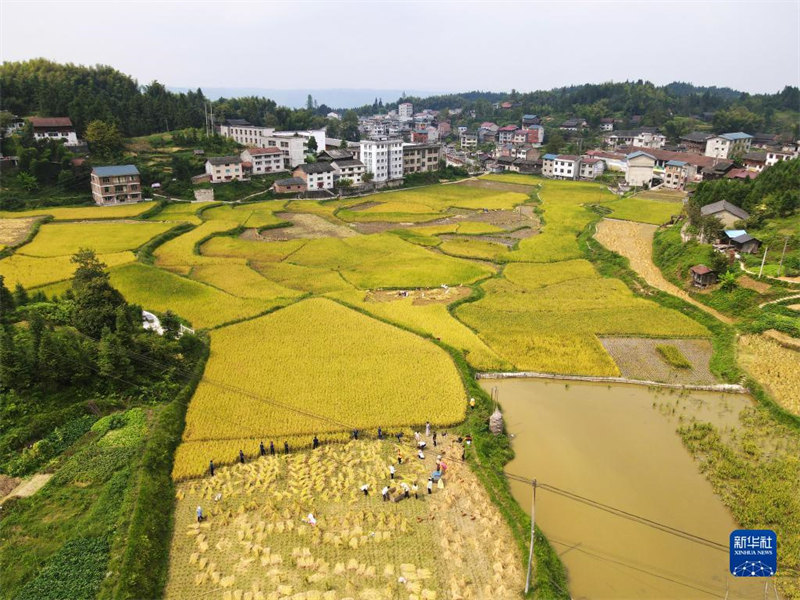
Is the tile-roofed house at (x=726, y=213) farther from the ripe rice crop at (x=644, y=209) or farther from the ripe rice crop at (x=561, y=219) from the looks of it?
the ripe rice crop at (x=561, y=219)

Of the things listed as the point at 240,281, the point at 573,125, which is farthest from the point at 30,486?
the point at 573,125

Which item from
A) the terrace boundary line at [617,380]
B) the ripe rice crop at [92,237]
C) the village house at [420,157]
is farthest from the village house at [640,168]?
the ripe rice crop at [92,237]

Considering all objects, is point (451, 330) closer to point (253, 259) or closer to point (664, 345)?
point (664, 345)

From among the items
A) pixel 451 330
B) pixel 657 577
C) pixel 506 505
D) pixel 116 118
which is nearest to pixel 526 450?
pixel 506 505

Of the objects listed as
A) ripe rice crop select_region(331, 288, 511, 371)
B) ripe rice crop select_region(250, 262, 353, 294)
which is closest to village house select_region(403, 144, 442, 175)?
ripe rice crop select_region(250, 262, 353, 294)

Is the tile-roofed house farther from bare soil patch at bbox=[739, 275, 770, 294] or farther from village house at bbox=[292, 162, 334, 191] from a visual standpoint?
village house at bbox=[292, 162, 334, 191]

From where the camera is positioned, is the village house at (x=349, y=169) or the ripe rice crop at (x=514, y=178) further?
the ripe rice crop at (x=514, y=178)

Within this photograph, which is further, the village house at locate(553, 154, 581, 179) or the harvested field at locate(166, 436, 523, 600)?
the village house at locate(553, 154, 581, 179)
